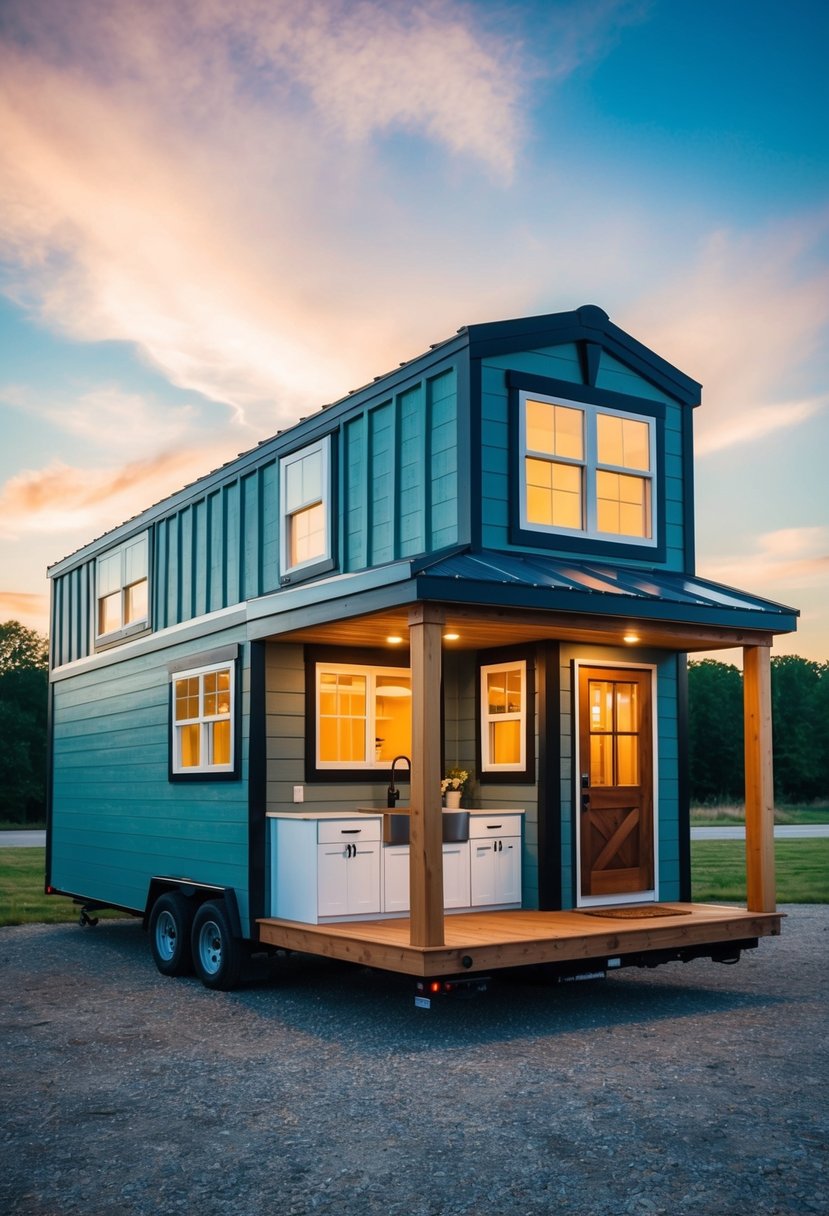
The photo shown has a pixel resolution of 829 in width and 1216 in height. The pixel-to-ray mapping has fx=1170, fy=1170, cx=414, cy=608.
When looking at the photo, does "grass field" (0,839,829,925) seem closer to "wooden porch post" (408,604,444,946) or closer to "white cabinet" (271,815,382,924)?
"white cabinet" (271,815,382,924)

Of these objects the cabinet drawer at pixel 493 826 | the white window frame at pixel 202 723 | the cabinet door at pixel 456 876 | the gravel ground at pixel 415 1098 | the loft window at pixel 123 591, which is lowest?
the gravel ground at pixel 415 1098

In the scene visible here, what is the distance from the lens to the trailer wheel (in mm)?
10234

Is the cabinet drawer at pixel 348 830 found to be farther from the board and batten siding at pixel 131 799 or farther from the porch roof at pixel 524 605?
the porch roof at pixel 524 605

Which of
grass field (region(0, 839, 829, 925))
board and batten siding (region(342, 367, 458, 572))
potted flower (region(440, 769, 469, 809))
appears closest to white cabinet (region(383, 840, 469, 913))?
potted flower (region(440, 769, 469, 809))

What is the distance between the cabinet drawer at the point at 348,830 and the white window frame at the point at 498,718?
60.3 inches

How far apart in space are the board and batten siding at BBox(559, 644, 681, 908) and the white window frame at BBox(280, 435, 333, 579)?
2.60 metres

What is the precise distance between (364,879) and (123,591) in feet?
21.3

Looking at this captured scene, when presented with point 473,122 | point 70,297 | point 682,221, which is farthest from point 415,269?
point 70,297

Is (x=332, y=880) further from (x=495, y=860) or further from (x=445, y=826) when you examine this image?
(x=495, y=860)

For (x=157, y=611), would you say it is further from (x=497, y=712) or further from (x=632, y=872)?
(x=632, y=872)

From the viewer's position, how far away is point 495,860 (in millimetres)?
10375

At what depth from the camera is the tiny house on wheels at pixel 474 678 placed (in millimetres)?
9414

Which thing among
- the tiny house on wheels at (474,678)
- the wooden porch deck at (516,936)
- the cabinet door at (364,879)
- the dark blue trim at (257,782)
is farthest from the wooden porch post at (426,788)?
the dark blue trim at (257,782)

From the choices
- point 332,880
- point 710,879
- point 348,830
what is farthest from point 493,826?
point 710,879
